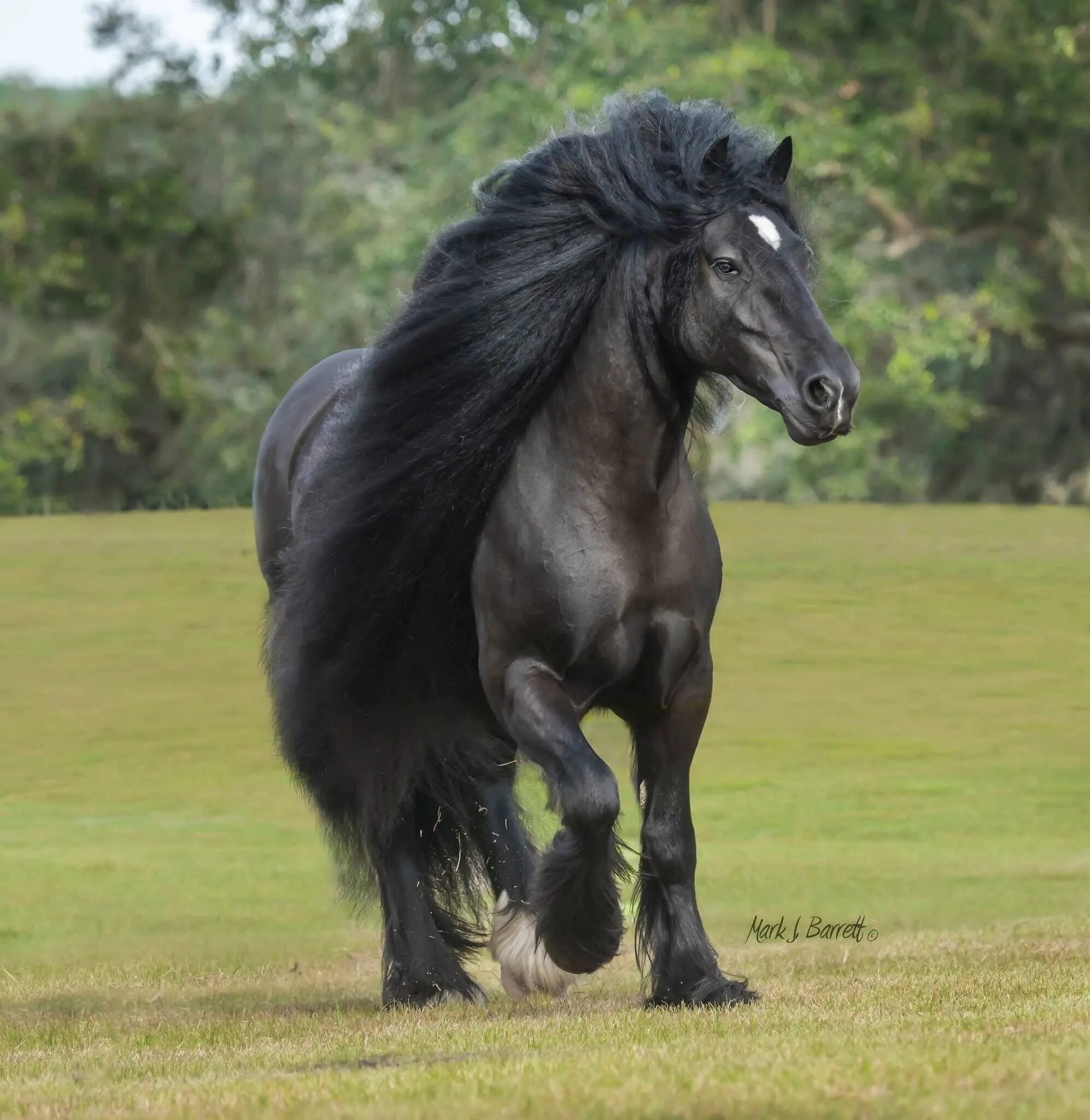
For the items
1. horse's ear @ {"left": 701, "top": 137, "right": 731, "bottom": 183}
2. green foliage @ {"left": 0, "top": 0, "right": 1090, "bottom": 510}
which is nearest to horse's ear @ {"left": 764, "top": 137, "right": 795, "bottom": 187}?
horse's ear @ {"left": 701, "top": 137, "right": 731, "bottom": 183}

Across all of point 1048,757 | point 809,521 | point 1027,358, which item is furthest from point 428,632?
point 1027,358

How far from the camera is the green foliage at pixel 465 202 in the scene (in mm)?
25734

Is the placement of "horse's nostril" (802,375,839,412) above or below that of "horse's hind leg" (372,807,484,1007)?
above

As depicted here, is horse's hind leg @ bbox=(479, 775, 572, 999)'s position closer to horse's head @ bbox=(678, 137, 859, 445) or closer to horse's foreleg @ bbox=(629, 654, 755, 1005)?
horse's foreleg @ bbox=(629, 654, 755, 1005)

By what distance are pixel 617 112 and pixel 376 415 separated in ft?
4.01

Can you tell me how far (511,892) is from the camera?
305 inches

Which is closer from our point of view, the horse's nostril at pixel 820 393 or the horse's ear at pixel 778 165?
the horse's nostril at pixel 820 393

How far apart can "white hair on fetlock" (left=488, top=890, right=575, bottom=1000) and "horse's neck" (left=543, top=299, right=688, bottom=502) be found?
65.3 inches

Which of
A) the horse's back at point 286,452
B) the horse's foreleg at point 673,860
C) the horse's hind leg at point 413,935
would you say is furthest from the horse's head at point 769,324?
the horse's back at point 286,452

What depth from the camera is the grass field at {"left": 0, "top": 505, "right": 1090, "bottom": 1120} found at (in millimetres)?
4531

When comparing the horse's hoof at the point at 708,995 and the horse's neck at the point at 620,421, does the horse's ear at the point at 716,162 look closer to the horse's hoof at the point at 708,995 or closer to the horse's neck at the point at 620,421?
the horse's neck at the point at 620,421

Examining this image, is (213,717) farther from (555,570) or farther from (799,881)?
(555,570)

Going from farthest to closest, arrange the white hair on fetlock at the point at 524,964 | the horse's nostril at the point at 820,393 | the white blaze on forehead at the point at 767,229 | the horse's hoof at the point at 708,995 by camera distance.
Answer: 1. the white hair on fetlock at the point at 524,964
2. the horse's hoof at the point at 708,995
3. the white blaze on forehead at the point at 767,229
4. the horse's nostril at the point at 820,393

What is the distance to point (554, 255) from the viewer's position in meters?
6.43
